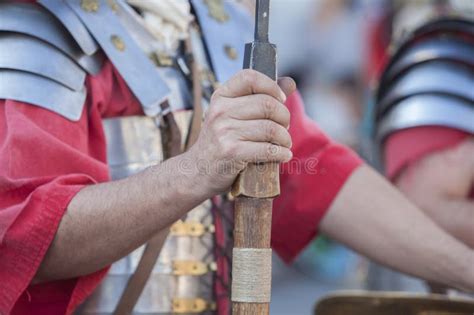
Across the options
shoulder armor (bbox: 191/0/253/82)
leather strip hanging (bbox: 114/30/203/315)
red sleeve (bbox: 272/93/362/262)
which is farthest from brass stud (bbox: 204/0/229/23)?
red sleeve (bbox: 272/93/362/262)

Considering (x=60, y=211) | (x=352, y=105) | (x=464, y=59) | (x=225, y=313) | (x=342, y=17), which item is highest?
(x=342, y=17)

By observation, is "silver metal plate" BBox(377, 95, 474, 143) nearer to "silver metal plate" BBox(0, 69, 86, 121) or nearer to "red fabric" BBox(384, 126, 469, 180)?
"red fabric" BBox(384, 126, 469, 180)

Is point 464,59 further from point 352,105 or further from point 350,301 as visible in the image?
point 352,105

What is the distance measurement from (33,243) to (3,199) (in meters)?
0.10

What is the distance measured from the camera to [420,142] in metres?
3.00

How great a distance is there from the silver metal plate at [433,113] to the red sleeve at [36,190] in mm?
1213

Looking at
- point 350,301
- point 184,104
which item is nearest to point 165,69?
point 184,104

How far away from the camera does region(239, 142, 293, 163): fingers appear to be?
5.83 ft

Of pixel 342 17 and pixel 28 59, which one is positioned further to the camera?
pixel 342 17

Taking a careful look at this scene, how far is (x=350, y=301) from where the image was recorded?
276 centimetres

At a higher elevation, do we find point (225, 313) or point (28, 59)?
point (28, 59)

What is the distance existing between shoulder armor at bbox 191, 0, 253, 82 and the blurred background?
3.91 m

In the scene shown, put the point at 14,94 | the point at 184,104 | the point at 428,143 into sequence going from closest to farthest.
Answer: the point at 14,94
the point at 184,104
the point at 428,143

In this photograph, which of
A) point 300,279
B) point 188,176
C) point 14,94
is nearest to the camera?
point 188,176
